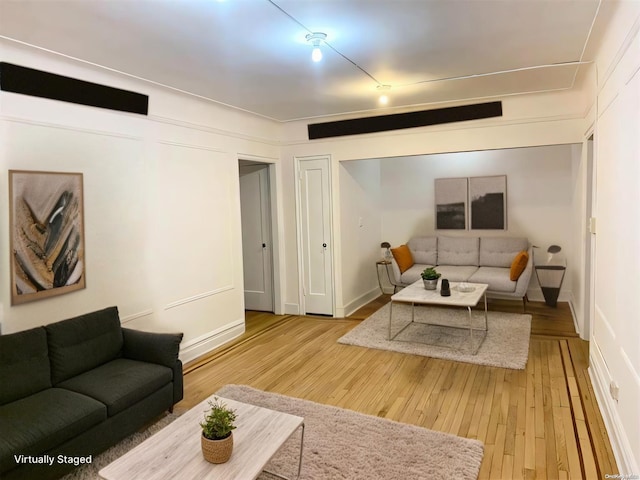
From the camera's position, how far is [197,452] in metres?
1.98

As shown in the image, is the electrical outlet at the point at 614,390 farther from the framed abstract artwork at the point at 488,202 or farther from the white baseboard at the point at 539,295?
the framed abstract artwork at the point at 488,202

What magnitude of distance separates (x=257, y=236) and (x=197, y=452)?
4190mm

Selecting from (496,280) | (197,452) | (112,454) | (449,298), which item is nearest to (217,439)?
(197,452)

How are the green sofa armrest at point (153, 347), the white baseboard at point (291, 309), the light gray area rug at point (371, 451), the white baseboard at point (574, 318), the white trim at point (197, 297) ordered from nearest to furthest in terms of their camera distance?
the light gray area rug at point (371, 451) < the green sofa armrest at point (153, 347) < the white trim at point (197, 297) < the white baseboard at point (574, 318) < the white baseboard at point (291, 309)

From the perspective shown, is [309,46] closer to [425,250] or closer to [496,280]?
[496,280]

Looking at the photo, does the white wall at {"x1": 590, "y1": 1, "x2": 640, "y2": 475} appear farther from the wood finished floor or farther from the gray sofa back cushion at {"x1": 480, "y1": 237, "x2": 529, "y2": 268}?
the gray sofa back cushion at {"x1": 480, "y1": 237, "x2": 529, "y2": 268}

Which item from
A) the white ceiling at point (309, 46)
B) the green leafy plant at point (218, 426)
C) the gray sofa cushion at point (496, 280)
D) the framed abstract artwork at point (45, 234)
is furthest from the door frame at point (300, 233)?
the green leafy plant at point (218, 426)

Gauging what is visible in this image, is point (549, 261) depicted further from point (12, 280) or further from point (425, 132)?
point (12, 280)

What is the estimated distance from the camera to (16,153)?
110 inches

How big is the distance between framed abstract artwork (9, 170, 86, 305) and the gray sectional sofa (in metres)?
4.24

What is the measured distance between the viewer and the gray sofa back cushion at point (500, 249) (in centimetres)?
589

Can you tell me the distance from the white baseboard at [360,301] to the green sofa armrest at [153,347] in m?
2.89

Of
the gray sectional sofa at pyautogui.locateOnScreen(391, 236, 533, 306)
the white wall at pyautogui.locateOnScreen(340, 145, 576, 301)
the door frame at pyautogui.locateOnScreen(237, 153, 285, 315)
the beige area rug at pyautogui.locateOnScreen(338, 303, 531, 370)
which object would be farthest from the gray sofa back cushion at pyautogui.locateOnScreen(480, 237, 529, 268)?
the door frame at pyautogui.locateOnScreen(237, 153, 285, 315)

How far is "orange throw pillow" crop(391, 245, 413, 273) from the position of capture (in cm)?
607
